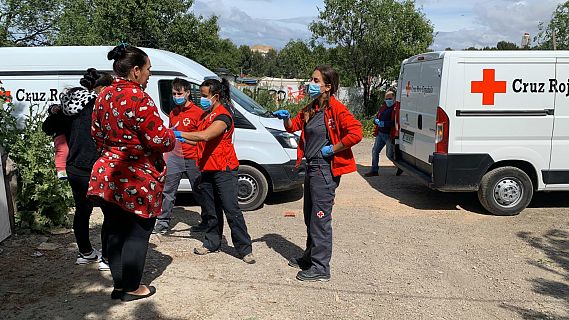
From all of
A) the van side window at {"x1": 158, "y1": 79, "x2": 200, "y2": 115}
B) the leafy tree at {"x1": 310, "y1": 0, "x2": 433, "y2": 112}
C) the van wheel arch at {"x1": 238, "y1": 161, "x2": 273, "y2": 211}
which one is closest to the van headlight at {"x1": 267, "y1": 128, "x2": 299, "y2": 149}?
the van wheel arch at {"x1": 238, "y1": 161, "x2": 273, "y2": 211}

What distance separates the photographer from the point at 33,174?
5.49 meters

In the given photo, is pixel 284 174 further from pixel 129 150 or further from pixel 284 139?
pixel 129 150

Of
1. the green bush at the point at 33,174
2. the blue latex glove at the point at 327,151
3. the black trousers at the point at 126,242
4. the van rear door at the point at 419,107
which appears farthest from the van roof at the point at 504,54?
the green bush at the point at 33,174

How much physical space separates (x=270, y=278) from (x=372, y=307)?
3.36ft

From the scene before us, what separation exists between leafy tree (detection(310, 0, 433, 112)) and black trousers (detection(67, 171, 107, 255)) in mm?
17071

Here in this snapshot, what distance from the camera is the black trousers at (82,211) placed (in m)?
4.29

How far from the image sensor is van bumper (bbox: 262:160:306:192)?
7.02 metres

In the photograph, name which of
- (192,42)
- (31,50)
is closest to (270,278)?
(31,50)

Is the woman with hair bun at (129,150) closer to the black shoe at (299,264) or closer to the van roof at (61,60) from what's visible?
the black shoe at (299,264)

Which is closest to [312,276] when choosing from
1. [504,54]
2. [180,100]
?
[180,100]

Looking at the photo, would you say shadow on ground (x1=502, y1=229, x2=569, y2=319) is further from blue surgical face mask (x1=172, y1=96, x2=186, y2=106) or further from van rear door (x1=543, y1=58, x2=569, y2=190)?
blue surgical face mask (x1=172, y1=96, x2=186, y2=106)

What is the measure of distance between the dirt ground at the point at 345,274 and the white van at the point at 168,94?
50cm

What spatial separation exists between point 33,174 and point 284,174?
3.20 metres

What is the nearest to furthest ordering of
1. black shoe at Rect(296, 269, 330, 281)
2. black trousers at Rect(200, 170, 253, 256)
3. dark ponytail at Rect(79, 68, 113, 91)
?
dark ponytail at Rect(79, 68, 113, 91) → black shoe at Rect(296, 269, 330, 281) → black trousers at Rect(200, 170, 253, 256)
